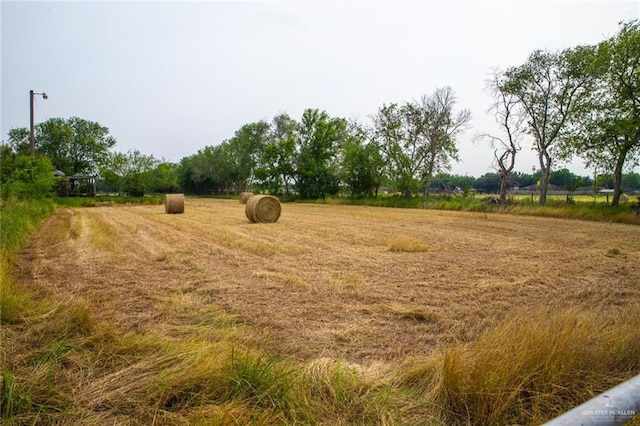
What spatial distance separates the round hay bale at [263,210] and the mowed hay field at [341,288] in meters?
5.39

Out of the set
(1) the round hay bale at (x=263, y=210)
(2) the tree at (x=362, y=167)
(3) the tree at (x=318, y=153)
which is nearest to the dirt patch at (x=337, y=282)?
(1) the round hay bale at (x=263, y=210)

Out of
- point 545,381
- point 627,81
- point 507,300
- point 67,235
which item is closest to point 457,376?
point 545,381

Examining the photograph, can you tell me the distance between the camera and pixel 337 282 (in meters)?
5.40

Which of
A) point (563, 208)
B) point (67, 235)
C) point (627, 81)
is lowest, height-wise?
point (67, 235)

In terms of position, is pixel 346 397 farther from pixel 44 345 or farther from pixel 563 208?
pixel 563 208

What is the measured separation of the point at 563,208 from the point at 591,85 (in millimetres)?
8078

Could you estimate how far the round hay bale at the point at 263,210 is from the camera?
Answer: 14.8 meters

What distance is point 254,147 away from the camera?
55781mm

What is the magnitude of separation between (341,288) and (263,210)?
34.0 feet

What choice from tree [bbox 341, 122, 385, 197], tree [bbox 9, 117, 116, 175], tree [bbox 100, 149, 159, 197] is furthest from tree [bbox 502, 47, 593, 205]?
tree [bbox 9, 117, 116, 175]

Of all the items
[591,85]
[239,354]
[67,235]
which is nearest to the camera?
[239,354]

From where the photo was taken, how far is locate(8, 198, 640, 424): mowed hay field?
3398 mm

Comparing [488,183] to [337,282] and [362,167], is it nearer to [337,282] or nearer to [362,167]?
[362,167]

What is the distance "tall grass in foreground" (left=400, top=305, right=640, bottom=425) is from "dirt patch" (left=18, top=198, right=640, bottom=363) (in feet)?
2.39
